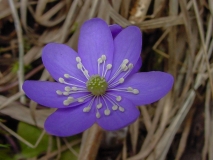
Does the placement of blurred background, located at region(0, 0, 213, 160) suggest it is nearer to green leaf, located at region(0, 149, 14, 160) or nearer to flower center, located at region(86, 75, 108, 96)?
green leaf, located at region(0, 149, 14, 160)

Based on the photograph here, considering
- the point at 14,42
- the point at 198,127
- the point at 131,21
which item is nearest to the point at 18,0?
the point at 14,42

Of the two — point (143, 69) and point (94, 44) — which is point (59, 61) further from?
point (143, 69)

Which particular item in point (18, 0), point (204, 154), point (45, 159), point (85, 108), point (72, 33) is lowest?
point (45, 159)

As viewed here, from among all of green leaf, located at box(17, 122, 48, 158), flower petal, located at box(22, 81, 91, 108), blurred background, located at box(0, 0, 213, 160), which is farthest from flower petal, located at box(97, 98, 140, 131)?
green leaf, located at box(17, 122, 48, 158)

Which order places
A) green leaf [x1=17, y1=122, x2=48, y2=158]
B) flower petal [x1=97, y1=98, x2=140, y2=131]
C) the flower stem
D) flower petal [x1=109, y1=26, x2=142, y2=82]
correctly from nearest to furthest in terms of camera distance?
flower petal [x1=97, y1=98, x2=140, y2=131] < flower petal [x1=109, y1=26, x2=142, y2=82] < the flower stem < green leaf [x1=17, y1=122, x2=48, y2=158]

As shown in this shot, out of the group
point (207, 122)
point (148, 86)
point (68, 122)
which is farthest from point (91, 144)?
point (207, 122)

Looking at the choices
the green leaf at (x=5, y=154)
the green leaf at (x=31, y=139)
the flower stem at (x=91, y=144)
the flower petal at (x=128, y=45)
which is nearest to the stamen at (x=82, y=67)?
the flower petal at (x=128, y=45)

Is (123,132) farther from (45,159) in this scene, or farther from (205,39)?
(205,39)

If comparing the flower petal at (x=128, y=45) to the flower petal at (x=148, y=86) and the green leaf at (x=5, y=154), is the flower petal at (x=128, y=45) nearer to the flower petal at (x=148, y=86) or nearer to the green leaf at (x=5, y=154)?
the flower petal at (x=148, y=86)
